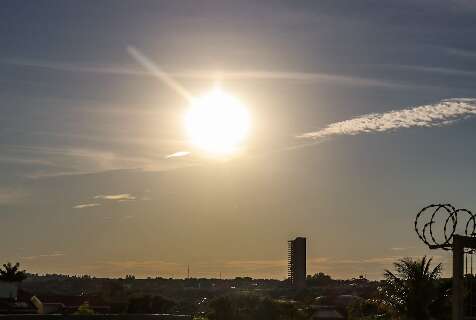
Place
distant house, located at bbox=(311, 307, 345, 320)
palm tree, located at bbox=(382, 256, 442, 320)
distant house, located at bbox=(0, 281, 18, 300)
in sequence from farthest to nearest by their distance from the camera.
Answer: distant house, located at bbox=(311, 307, 345, 320) < distant house, located at bbox=(0, 281, 18, 300) < palm tree, located at bbox=(382, 256, 442, 320)

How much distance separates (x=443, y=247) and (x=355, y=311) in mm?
53547

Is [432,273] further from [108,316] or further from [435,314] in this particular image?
[108,316]

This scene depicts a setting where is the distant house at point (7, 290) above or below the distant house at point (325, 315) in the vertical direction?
above

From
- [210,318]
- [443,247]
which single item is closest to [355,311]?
[210,318]

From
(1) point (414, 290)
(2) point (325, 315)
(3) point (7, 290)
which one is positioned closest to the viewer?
(1) point (414, 290)

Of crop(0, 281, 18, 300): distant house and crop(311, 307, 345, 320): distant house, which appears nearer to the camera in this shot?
crop(0, 281, 18, 300): distant house

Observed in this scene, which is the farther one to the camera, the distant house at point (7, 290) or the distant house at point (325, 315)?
the distant house at point (325, 315)

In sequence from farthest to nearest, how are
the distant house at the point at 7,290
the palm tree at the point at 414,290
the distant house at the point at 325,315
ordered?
the distant house at the point at 325,315 < the distant house at the point at 7,290 < the palm tree at the point at 414,290

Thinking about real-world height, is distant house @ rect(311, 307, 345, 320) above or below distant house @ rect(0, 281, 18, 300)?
below

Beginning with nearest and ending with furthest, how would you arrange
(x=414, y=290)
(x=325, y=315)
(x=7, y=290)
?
(x=414, y=290), (x=7, y=290), (x=325, y=315)

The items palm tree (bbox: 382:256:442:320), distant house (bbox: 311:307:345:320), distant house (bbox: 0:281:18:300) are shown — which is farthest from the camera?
distant house (bbox: 311:307:345:320)

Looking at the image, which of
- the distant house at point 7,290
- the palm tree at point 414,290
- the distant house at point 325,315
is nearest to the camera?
the palm tree at point 414,290

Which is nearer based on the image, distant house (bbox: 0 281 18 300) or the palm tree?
the palm tree

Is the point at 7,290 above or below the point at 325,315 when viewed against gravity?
above
